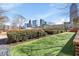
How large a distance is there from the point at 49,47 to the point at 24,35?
0.95 ft

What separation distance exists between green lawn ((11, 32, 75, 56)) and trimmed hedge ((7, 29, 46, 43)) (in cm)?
5

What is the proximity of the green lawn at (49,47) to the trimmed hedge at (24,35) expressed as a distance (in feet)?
0.17

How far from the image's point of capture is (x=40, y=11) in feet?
6.44

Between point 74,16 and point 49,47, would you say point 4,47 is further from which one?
point 74,16

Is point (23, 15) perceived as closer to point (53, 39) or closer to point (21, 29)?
point (21, 29)

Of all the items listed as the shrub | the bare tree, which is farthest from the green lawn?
the bare tree

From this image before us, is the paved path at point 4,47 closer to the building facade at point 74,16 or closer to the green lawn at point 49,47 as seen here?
the green lawn at point 49,47

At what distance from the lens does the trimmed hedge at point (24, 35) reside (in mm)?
1953

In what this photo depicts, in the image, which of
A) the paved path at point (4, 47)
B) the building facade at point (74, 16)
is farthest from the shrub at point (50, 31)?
the paved path at point (4, 47)

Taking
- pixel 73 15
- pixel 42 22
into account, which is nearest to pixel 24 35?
pixel 42 22

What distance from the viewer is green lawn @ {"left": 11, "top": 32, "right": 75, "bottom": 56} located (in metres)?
1.90

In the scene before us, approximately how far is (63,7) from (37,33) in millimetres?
383

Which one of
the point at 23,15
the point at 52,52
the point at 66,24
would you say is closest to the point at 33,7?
the point at 23,15

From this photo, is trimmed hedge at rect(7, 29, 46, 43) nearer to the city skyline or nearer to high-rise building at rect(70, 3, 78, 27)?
the city skyline
